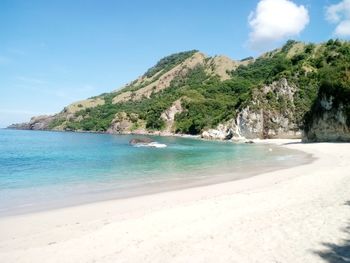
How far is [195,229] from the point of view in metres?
12.4

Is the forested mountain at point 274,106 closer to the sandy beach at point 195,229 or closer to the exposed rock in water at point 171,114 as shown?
the exposed rock in water at point 171,114

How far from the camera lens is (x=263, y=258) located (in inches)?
367

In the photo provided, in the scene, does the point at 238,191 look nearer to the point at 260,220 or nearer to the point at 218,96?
the point at 260,220

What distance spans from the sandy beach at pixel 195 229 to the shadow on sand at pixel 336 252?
0.02m

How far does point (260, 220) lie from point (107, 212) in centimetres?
693

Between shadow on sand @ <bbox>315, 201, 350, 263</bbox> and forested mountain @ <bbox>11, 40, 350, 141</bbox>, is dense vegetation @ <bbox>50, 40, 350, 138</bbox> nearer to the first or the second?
forested mountain @ <bbox>11, 40, 350, 141</bbox>

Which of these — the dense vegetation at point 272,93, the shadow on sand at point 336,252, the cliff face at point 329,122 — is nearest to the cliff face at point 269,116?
the dense vegetation at point 272,93

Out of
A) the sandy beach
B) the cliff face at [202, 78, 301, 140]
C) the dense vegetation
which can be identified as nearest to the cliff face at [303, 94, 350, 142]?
the dense vegetation

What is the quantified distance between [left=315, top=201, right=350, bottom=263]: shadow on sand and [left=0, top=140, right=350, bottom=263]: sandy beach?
2 centimetres

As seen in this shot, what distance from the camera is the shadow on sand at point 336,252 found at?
29.4 feet

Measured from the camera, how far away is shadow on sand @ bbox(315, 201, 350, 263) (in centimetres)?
895

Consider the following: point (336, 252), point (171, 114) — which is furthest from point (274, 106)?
point (336, 252)

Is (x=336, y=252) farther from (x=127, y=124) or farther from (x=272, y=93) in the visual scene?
(x=127, y=124)

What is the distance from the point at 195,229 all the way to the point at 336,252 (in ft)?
15.1
